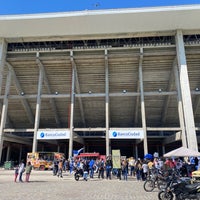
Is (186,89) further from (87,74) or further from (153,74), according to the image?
(87,74)

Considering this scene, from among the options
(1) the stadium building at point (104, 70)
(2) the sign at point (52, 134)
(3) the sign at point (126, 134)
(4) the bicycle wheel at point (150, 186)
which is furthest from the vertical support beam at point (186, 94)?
(2) the sign at point (52, 134)

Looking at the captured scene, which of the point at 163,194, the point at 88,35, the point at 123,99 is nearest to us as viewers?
the point at 163,194

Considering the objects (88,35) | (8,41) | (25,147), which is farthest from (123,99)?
(25,147)

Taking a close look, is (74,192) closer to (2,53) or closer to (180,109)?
(180,109)

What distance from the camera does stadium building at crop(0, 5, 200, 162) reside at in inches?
907

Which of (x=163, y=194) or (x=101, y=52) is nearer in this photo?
(x=163, y=194)

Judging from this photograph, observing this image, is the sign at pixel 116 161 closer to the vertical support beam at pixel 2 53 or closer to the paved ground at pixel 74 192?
the paved ground at pixel 74 192

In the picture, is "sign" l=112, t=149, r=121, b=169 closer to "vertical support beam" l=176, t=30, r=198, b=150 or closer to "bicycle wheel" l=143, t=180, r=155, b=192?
"bicycle wheel" l=143, t=180, r=155, b=192

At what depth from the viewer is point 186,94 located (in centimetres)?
2259

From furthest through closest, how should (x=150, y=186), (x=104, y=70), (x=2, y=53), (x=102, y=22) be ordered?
(x=104, y=70)
(x=2, y=53)
(x=102, y=22)
(x=150, y=186)

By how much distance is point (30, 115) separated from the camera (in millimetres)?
31016

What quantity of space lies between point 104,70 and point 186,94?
1007 centimetres

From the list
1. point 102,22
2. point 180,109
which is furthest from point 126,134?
point 102,22

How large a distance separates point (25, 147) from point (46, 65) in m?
15.9
